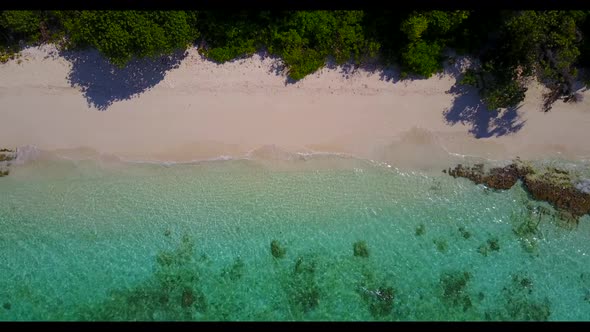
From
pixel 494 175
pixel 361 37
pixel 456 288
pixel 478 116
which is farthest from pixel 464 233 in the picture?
pixel 361 37

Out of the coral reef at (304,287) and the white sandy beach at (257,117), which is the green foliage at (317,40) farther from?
the coral reef at (304,287)

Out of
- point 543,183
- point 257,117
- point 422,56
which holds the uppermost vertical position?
point 422,56

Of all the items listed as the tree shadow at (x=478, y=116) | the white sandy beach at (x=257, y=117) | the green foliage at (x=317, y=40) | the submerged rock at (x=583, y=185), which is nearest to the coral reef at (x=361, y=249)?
the white sandy beach at (x=257, y=117)

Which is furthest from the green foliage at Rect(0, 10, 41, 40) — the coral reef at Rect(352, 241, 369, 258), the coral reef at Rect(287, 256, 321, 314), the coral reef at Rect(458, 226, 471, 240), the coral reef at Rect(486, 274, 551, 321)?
the coral reef at Rect(486, 274, 551, 321)

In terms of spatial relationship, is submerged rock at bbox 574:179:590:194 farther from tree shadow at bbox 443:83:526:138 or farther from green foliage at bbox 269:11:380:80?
green foliage at bbox 269:11:380:80

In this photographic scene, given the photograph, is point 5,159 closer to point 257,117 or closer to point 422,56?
point 257,117
